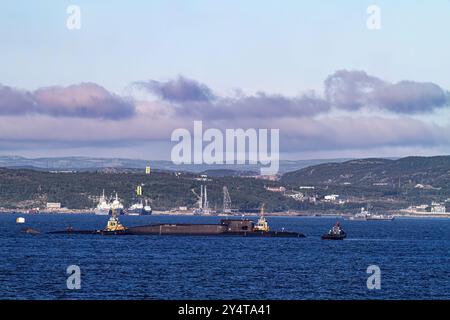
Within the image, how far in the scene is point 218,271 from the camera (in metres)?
105

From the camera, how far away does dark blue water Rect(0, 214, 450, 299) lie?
82.6 meters

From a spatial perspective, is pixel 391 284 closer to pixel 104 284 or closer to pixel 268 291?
pixel 268 291

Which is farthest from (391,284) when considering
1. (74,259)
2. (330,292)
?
(74,259)

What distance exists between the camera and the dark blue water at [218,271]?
8256 centimetres

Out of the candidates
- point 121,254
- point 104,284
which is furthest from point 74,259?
point 104,284

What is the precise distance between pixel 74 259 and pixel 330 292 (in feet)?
162

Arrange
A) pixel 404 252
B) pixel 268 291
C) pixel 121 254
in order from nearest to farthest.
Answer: pixel 268 291
pixel 121 254
pixel 404 252

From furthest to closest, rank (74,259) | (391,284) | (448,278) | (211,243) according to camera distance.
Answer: (211,243)
(74,259)
(448,278)
(391,284)
